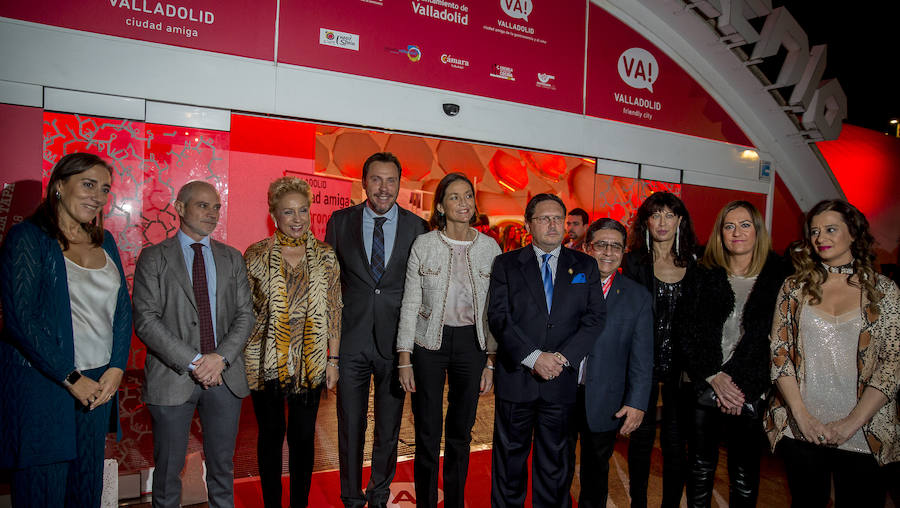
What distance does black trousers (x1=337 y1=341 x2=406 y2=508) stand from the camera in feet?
9.38

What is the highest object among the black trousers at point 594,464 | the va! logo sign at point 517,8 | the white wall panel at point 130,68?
the va! logo sign at point 517,8

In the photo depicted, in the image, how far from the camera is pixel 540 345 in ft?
8.51

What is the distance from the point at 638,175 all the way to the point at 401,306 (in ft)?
12.0

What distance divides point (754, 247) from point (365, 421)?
233 cm

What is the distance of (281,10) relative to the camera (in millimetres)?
3797

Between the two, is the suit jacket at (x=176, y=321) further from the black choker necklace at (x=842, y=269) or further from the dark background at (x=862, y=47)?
the dark background at (x=862, y=47)

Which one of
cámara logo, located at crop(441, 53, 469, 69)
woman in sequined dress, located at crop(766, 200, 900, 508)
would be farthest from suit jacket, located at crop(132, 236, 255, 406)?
cámara logo, located at crop(441, 53, 469, 69)

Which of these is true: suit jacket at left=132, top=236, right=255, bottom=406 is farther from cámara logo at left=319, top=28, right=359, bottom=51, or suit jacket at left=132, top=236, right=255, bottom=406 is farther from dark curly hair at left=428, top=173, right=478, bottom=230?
cámara logo at left=319, top=28, right=359, bottom=51

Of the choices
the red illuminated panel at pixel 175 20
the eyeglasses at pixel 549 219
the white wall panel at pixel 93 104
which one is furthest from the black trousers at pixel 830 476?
the white wall panel at pixel 93 104

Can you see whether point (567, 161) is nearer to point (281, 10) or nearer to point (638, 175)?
point (638, 175)

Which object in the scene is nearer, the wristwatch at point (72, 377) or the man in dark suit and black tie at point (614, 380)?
the wristwatch at point (72, 377)

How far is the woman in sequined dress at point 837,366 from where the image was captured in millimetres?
2150

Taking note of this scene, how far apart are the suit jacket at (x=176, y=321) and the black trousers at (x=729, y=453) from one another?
2.34 meters

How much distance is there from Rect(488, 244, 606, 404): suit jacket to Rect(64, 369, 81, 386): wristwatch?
1891 millimetres
